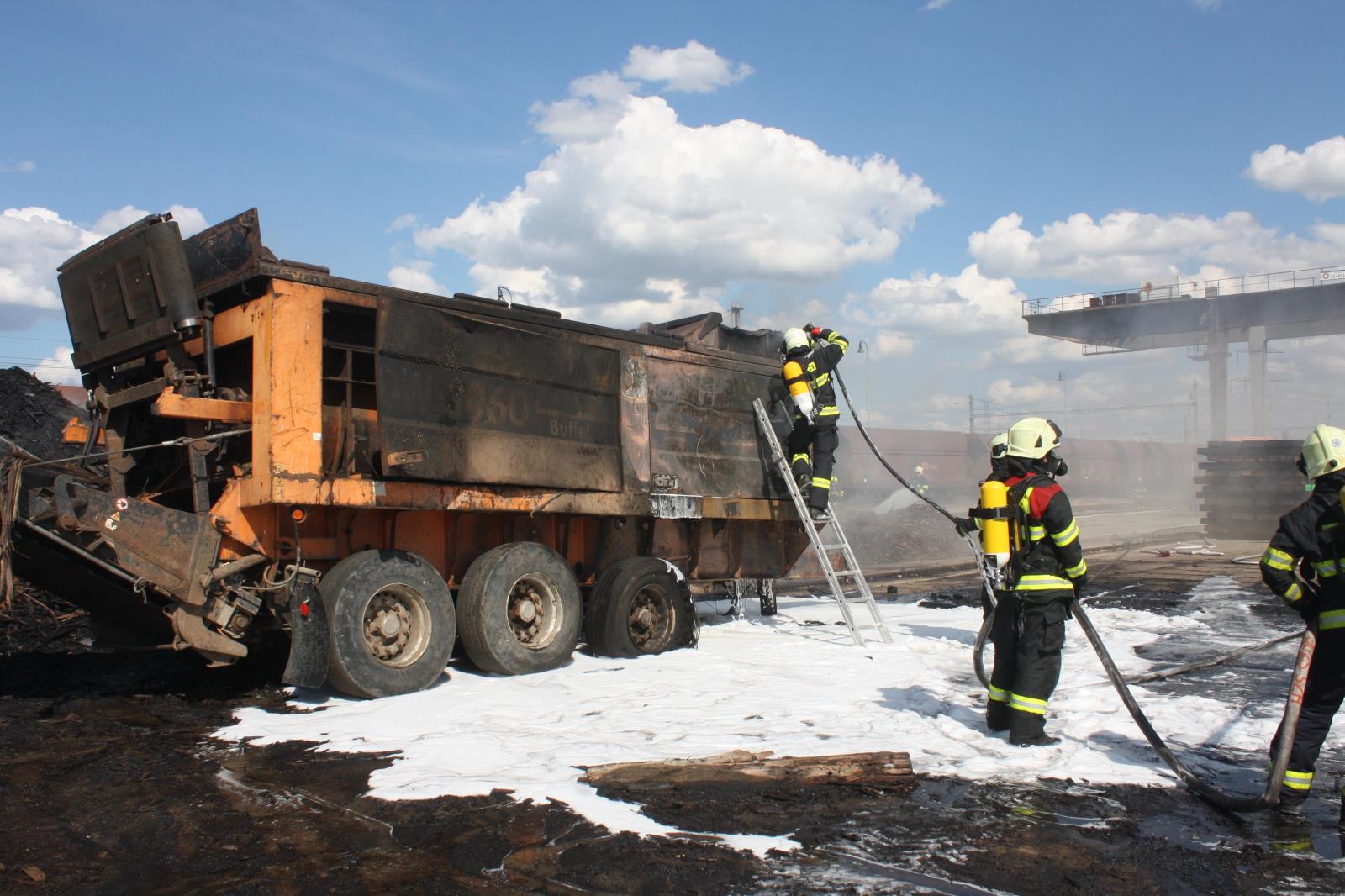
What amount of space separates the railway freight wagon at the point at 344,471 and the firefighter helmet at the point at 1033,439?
11.9 ft

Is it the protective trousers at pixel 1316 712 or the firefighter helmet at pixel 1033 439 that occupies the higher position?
the firefighter helmet at pixel 1033 439

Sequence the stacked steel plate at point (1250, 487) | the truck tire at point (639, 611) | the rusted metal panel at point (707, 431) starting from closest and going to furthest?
the truck tire at point (639, 611) → the rusted metal panel at point (707, 431) → the stacked steel plate at point (1250, 487)

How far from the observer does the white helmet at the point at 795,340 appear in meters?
9.99

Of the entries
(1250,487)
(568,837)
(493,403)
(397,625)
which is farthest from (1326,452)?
(1250,487)

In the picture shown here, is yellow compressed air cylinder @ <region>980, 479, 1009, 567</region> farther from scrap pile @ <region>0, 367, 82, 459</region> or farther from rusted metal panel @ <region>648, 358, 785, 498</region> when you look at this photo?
scrap pile @ <region>0, 367, 82, 459</region>

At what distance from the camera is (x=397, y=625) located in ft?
22.9

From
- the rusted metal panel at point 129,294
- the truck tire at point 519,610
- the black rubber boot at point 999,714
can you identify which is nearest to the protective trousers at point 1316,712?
the black rubber boot at point 999,714

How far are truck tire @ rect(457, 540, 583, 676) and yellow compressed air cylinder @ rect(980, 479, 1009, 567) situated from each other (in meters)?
3.47

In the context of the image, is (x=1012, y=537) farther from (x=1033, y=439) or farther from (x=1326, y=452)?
(x=1326, y=452)

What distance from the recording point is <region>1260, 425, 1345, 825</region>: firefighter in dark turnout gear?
456 cm

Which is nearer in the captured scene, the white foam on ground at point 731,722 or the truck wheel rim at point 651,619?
the white foam on ground at point 731,722

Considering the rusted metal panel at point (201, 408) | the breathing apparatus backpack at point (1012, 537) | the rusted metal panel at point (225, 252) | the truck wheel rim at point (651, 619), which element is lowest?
the truck wheel rim at point (651, 619)

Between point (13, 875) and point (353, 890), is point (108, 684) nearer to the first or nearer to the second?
point (13, 875)

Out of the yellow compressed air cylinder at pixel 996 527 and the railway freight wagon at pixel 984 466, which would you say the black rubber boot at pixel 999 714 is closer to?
the yellow compressed air cylinder at pixel 996 527
